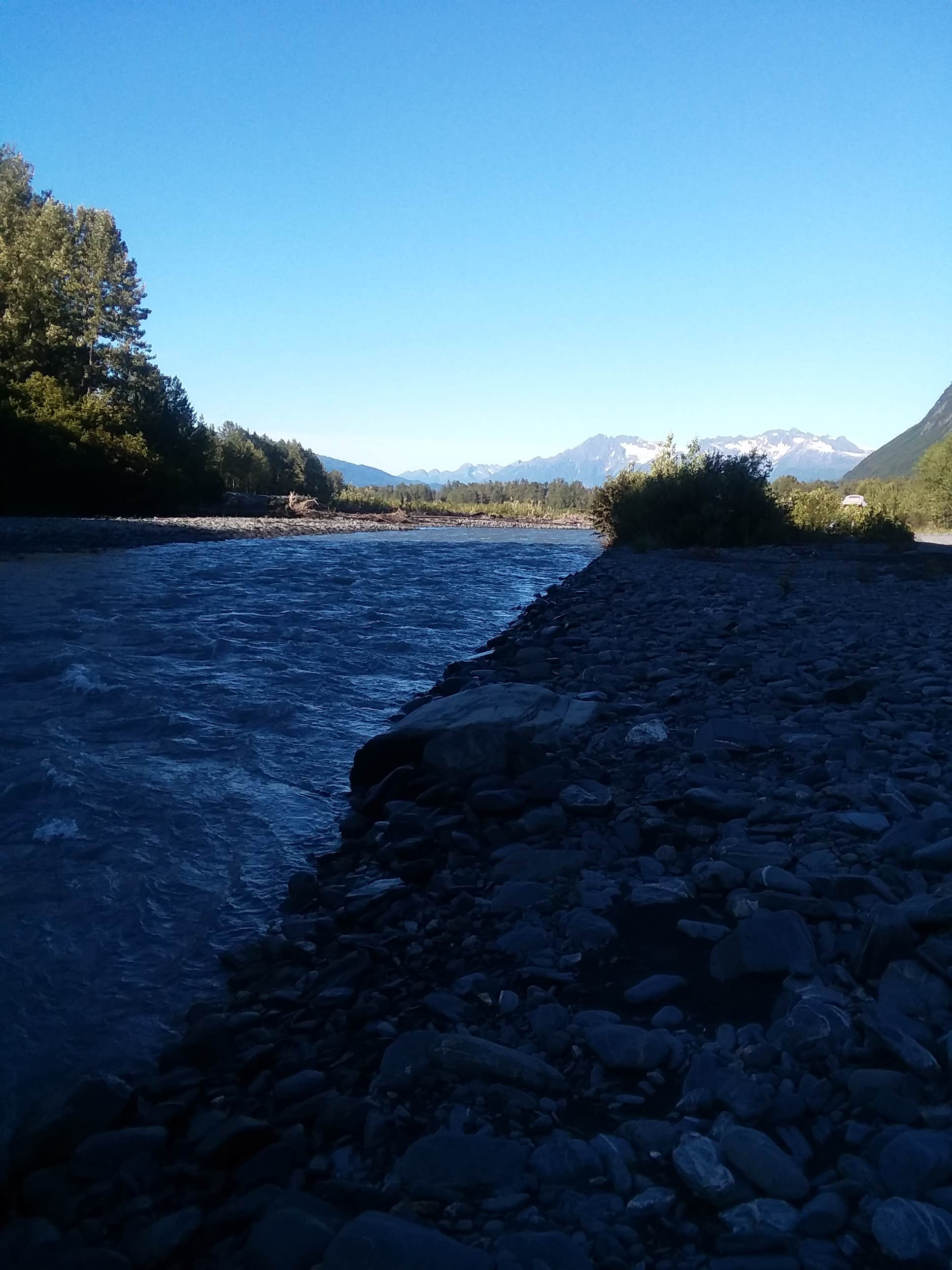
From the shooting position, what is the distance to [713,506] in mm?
27875

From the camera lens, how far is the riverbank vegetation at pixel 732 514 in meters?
27.9

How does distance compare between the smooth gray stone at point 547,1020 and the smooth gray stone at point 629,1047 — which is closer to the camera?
the smooth gray stone at point 629,1047

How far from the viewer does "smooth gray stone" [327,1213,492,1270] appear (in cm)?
197

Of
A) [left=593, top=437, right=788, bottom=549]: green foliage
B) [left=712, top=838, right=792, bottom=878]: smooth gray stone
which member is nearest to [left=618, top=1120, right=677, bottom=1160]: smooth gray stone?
[left=712, top=838, right=792, bottom=878]: smooth gray stone

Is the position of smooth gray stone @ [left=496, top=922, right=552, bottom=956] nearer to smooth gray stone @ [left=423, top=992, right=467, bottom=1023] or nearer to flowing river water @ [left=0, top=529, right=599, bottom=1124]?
smooth gray stone @ [left=423, top=992, right=467, bottom=1023]

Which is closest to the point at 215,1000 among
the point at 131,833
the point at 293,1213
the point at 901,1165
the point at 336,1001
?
the point at 336,1001

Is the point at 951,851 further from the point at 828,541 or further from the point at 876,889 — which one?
the point at 828,541

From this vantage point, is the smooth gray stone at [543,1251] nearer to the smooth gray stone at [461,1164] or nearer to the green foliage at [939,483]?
the smooth gray stone at [461,1164]

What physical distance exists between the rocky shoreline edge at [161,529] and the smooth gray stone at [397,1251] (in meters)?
22.8

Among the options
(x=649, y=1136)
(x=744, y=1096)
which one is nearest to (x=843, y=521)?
(x=744, y=1096)

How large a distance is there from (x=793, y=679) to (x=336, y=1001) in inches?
224

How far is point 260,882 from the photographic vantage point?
4.73 metres

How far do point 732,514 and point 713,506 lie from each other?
774 millimetres

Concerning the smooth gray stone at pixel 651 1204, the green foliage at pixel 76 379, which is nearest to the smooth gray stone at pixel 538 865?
the smooth gray stone at pixel 651 1204
